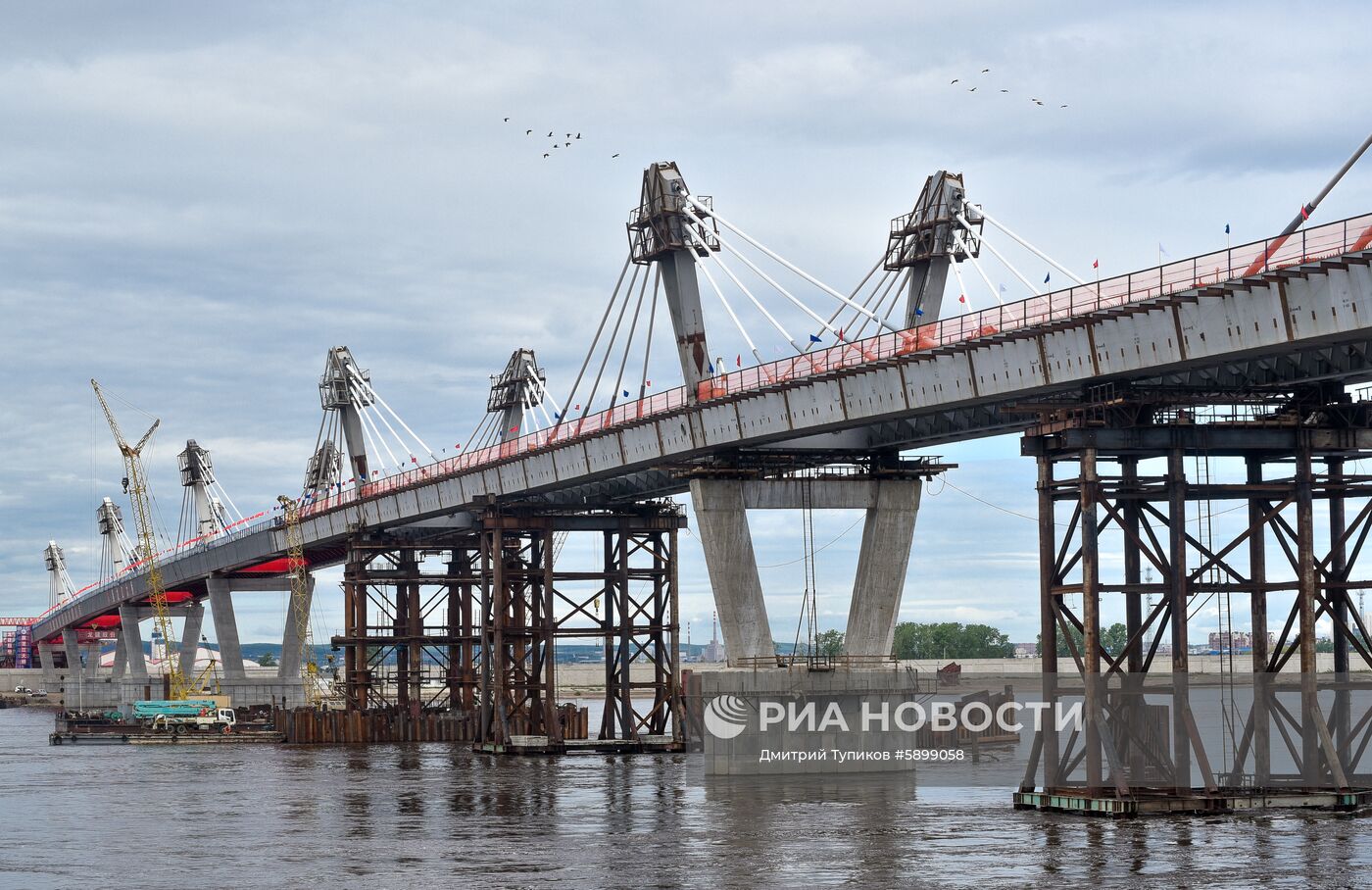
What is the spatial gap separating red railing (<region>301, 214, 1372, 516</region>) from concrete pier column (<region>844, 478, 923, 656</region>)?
8092 millimetres

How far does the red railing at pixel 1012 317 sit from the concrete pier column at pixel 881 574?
8.09m

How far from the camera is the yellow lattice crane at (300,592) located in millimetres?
138250

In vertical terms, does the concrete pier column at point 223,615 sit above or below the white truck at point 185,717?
above

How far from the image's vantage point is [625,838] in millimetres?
54531

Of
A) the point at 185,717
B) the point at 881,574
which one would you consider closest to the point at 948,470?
the point at 881,574

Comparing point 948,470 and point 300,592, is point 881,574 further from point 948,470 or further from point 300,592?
point 300,592

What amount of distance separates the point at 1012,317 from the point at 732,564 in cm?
2219

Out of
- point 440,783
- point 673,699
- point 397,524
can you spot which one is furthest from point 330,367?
point 440,783

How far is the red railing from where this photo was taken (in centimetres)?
4828

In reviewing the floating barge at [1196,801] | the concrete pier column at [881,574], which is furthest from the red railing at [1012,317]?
the floating barge at [1196,801]

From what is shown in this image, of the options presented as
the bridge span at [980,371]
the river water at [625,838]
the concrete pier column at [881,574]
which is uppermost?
the bridge span at [980,371]

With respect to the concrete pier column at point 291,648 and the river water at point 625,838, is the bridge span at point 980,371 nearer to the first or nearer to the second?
the river water at point 625,838

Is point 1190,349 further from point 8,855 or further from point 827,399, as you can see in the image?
point 8,855

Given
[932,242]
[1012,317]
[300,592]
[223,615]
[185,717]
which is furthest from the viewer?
[223,615]
